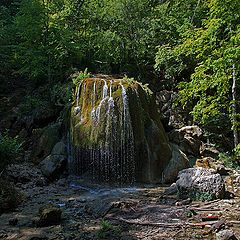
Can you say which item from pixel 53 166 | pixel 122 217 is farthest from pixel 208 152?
pixel 122 217

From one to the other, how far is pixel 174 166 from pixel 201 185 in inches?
135

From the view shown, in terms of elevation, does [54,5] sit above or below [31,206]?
above

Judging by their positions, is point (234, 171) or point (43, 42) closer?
point (234, 171)

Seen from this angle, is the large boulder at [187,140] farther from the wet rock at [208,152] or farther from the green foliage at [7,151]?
the green foliage at [7,151]

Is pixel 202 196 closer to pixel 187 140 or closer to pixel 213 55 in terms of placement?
pixel 213 55

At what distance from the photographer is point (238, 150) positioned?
866cm

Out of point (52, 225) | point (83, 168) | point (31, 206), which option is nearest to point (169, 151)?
point (83, 168)

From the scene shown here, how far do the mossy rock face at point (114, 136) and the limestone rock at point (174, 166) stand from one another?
7.4 inches

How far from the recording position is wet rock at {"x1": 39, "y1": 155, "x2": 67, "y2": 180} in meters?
10.6

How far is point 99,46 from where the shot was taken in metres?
15.1

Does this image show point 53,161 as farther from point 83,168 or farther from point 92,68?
point 92,68

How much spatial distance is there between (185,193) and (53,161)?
5.03 meters

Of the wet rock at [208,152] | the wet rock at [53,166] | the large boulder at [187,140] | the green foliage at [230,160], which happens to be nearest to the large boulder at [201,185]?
the wet rock at [53,166]

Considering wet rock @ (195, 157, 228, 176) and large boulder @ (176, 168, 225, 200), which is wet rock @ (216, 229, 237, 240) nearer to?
large boulder @ (176, 168, 225, 200)
